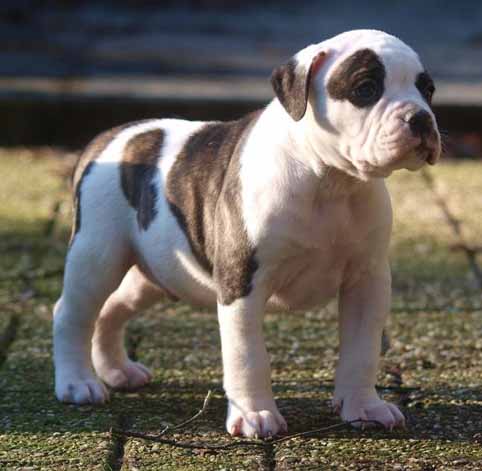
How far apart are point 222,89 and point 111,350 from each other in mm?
6254

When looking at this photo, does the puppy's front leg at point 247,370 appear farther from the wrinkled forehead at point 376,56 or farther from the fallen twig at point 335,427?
the wrinkled forehead at point 376,56

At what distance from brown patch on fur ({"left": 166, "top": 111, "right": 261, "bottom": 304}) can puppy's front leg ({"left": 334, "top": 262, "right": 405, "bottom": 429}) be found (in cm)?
39

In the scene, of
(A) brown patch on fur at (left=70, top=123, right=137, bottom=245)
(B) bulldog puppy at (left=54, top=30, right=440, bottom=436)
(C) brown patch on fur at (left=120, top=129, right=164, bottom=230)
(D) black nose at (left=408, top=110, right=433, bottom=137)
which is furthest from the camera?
(A) brown patch on fur at (left=70, top=123, right=137, bottom=245)

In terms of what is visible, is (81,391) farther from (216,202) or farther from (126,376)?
(216,202)

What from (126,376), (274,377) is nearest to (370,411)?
(274,377)

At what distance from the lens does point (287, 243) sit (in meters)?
4.00

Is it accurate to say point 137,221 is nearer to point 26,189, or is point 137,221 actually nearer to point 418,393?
point 418,393

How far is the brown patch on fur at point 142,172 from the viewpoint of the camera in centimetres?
445

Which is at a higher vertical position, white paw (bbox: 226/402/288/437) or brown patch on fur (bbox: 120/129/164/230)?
brown patch on fur (bbox: 120/129/164/230)

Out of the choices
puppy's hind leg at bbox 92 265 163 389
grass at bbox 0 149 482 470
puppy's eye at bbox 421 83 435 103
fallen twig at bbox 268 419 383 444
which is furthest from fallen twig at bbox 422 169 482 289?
puppy's eye at bbox 421 83 435 103

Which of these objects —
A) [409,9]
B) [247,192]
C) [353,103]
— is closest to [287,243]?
[247,192]

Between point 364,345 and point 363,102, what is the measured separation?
818 millimetres

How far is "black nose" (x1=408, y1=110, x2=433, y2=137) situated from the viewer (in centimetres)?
373

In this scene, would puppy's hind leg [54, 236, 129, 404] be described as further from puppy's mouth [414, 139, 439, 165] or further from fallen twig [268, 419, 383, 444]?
puppy's mouth [414, 139, 439, 165]
